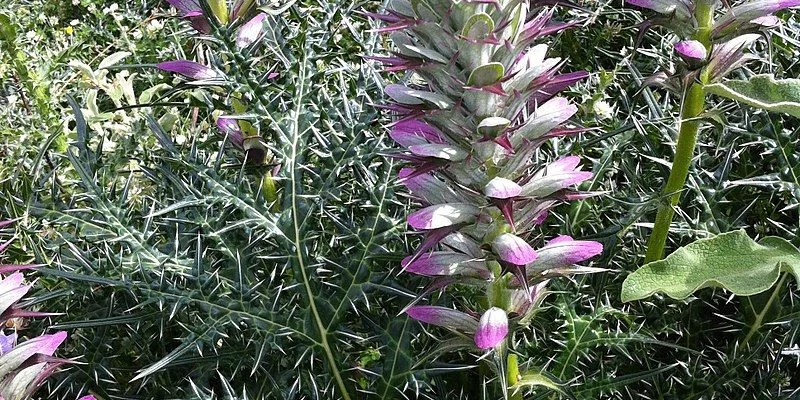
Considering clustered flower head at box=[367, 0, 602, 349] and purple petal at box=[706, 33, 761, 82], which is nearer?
clustered flower head at box=[367, 0, 602, 349]

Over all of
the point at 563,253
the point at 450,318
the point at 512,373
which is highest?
the point at 563,253

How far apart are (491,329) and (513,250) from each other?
13cm

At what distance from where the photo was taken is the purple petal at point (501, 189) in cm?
105

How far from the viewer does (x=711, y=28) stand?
4.41 feet

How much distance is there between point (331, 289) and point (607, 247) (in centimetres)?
55

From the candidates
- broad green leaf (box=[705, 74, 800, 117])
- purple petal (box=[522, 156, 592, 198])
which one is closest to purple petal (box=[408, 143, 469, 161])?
Answer: purple petal (box=[522, 156, 592, 198])

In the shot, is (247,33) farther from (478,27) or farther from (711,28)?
(711,28)

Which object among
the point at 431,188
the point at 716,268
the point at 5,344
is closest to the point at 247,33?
the point at 431,188

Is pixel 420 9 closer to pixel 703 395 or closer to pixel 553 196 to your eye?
pixel 553 196

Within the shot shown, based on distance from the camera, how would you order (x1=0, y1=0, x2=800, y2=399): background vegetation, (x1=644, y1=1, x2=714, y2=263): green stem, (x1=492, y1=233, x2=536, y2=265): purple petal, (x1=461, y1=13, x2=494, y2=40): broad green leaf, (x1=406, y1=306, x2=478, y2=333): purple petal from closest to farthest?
1. (x1=461, y1=13, x2=494, y2=40): broad green leaf
2. (x1=492, y1=233, x2=536, y2=265): purple petal
3. (x1=406, y1=306, x2=478, y2=333): purple petal
4. (x1=644, y1=1, x2=714, y2=263): green stem
5. (x1=0, y1=0, x2=800, y2=399): background vegetation

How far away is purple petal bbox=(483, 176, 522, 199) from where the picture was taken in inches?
41.2

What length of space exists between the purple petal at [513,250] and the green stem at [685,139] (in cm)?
46

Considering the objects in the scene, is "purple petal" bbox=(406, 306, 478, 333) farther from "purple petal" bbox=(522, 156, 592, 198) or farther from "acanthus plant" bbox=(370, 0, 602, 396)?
"purple petal" bbox=(522, 156, 592, 198)

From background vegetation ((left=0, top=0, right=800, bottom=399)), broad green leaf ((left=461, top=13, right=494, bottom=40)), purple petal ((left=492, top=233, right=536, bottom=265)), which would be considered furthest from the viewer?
background vegetation ((left=0, top=0, right=800, bottom=399))
